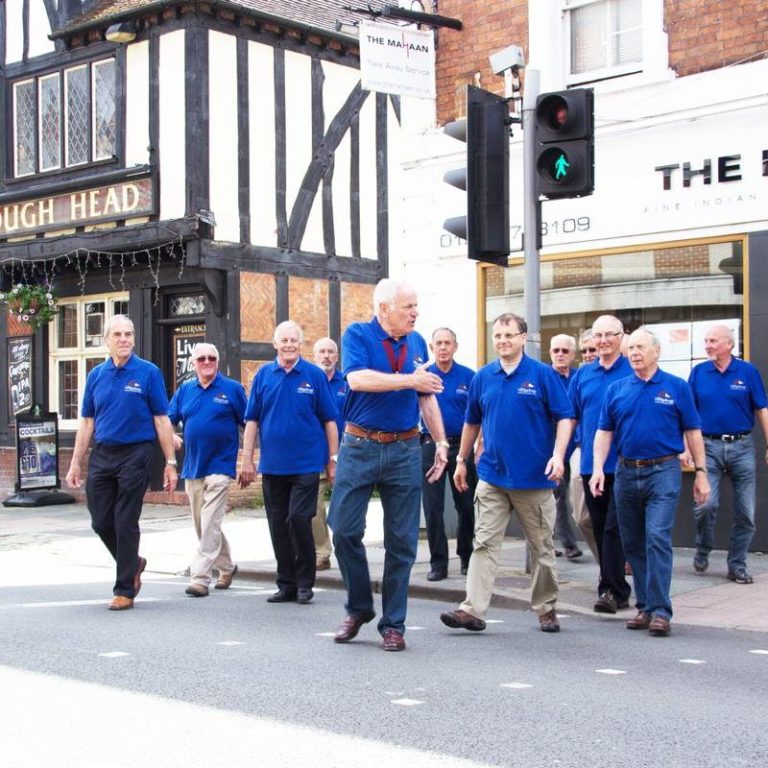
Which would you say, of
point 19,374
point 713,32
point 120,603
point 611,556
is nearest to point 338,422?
point 120,603

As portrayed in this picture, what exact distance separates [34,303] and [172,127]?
369 cm

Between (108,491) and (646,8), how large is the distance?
22.4ft

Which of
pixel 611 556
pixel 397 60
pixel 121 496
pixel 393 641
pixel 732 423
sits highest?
pixel 397 60

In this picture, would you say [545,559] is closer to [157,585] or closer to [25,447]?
[157,585]

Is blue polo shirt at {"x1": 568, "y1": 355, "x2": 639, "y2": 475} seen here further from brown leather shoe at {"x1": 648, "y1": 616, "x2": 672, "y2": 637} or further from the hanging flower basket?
the hanging flower basket

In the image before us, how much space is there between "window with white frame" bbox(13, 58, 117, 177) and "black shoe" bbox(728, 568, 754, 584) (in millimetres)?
11578

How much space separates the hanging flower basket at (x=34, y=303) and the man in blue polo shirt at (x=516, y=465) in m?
12.5

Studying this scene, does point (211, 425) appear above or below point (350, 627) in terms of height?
above

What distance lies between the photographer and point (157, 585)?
10.0 m

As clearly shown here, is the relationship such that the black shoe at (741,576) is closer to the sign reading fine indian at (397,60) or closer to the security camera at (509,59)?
the security camera at (509,59)

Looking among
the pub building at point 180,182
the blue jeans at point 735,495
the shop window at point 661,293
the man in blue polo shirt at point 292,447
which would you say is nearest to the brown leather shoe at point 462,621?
the man in blue polo shirt at point 292,447

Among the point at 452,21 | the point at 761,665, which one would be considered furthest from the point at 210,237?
the point at 761,665

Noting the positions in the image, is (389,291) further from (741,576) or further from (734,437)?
(741,576)

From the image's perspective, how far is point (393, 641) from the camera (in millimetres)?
6871
